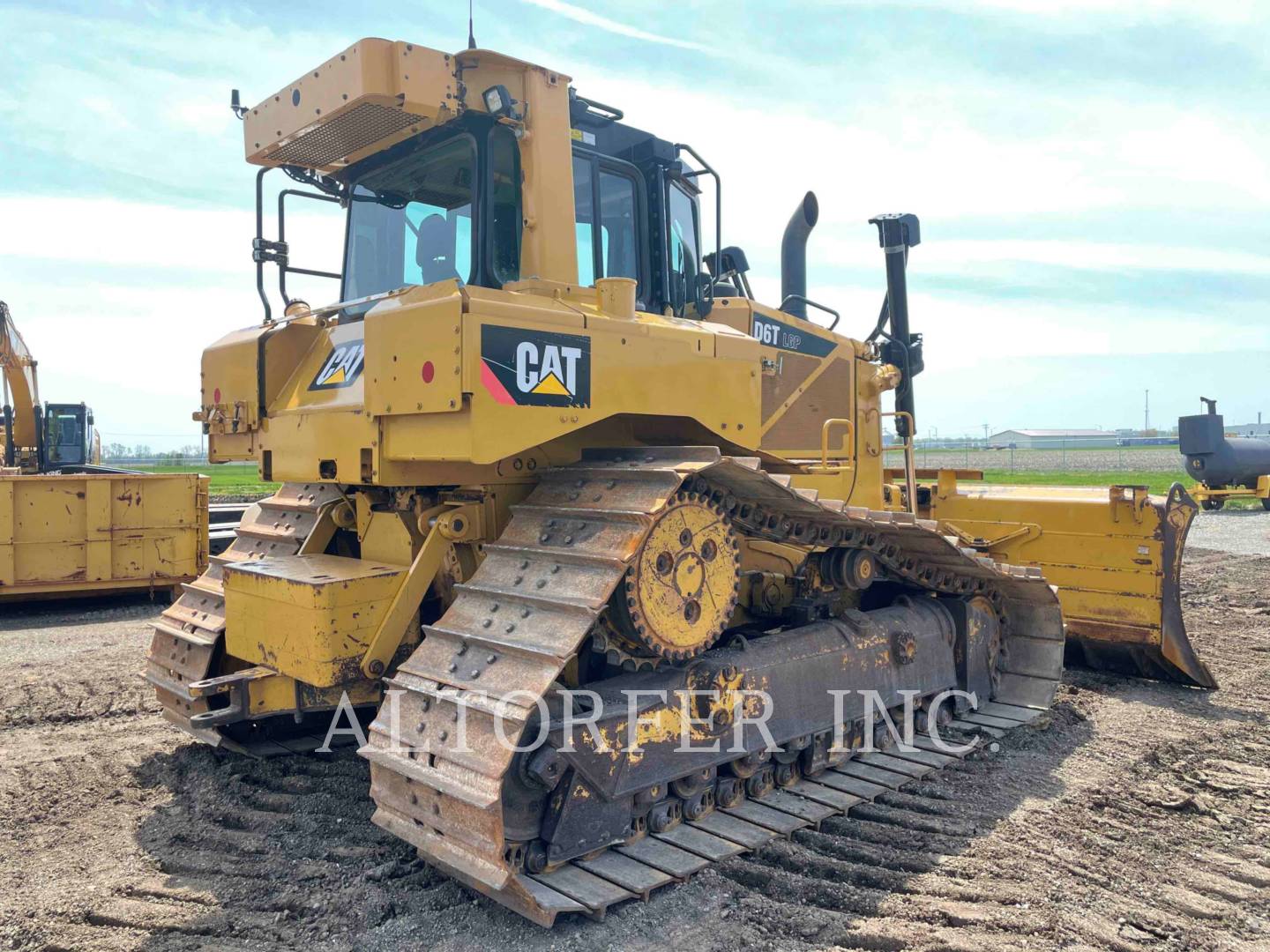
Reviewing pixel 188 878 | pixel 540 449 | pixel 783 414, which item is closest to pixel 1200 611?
pixel 783 414

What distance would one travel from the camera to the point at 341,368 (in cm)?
471

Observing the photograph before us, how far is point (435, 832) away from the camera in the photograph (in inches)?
137

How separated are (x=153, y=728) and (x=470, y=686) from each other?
3.52 meters

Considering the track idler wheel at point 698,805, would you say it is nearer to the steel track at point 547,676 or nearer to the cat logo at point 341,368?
the steel track at point 547,676

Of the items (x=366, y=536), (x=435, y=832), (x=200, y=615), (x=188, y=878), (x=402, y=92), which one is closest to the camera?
(x=435, y=832)

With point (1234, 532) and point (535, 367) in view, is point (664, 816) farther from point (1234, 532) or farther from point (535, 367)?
point (1234, 532)

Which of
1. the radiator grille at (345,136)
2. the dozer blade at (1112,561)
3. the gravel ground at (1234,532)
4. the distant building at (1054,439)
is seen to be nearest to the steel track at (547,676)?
the radiator grille at (345,136)

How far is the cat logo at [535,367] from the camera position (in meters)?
3.74

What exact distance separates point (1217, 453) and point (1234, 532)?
479cm

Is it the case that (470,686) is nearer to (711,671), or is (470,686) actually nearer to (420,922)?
(420,922)

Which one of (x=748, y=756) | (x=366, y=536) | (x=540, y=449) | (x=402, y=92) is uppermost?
(x=402, y=92)

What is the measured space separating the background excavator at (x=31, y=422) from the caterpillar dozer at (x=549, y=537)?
45.5ft

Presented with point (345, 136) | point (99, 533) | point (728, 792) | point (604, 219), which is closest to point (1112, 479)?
point (99, 533)

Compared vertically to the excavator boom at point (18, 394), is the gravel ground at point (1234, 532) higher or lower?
lower
